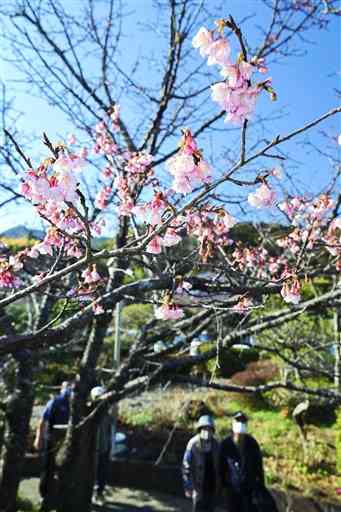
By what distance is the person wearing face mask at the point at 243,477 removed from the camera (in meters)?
4.84

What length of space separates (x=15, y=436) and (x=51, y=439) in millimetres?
740

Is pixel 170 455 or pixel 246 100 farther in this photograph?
pixel 170 455

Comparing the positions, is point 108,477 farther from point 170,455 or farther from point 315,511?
point 315,511

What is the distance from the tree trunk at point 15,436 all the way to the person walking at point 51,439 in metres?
0.45

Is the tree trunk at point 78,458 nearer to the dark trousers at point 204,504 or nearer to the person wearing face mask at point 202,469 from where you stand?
the person wearing face mask at point 202,469

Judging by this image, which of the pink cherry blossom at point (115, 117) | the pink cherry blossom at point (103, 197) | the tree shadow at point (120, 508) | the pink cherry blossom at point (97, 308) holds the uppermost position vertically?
the pink cherry blossom at point (115, 117)

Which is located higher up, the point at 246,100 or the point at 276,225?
the point at 276,225

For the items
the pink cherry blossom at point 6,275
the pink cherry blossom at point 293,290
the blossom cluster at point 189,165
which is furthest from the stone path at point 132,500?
the blossom cluster at point 189,165

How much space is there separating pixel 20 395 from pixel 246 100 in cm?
Answer: 460

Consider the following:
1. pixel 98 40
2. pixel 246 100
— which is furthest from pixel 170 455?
pixel 246 100

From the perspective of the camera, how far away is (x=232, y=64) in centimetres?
178

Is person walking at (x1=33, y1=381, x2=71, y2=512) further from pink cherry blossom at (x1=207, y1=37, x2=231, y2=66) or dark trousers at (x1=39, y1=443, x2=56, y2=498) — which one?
pink cherry blossom at (x1=207, y1=37, x2=231, y2=66)

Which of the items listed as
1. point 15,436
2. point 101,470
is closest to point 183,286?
point 15,436

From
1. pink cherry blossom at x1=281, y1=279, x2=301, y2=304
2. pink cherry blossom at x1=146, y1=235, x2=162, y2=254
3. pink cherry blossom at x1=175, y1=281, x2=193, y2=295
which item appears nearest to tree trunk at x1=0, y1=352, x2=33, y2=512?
pink cherry blossom at x1=175, y1=281, x2=193, y2=295
